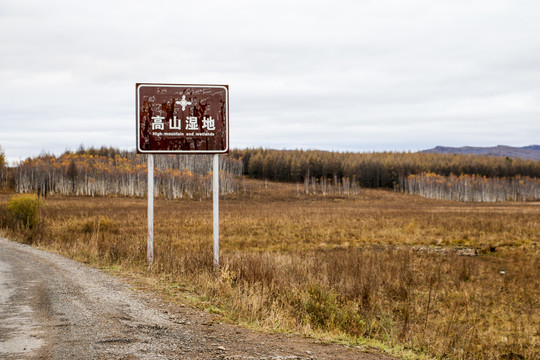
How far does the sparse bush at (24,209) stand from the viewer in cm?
2170

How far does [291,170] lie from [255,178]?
1303cm

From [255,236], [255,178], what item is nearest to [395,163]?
[255,178]

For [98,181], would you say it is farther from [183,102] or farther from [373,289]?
[373,289]

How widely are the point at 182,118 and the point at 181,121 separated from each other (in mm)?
82

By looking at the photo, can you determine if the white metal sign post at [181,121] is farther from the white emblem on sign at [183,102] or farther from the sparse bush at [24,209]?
the sparse bush at [24,209]

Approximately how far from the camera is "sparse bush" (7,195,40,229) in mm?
21703

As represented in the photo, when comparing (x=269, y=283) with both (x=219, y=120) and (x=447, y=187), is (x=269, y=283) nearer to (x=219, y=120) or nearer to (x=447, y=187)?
(x=219, y=120)

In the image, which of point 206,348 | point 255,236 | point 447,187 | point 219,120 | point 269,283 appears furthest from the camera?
point 447,187

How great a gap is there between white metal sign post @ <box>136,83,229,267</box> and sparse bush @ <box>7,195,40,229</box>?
515 inches

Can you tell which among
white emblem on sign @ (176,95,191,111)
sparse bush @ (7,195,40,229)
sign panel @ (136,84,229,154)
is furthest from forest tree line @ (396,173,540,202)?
white emblem on sign @ (176,95,191,111)

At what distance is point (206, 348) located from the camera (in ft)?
17.9

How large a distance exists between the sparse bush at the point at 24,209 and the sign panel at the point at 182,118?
13420 millimetres

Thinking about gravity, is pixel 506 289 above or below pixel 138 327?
below

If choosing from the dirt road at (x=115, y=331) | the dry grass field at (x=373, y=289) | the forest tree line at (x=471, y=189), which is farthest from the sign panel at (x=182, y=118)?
the forest tree line at (x=471, y=189)
